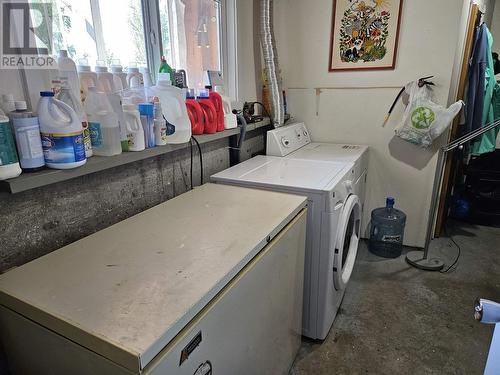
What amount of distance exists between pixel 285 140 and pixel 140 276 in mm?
1659

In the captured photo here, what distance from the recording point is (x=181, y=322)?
683mm

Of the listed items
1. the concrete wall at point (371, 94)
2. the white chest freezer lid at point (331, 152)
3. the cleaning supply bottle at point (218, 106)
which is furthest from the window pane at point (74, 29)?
the concrete wall at point (371, 94)

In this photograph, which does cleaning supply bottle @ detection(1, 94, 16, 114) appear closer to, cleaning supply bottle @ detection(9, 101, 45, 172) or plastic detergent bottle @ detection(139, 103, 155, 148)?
cleaning supply bottle @ detection(9, 101, 45, 172)

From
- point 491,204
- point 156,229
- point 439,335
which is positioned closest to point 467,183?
point 491,204

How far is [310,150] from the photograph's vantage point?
2.43m

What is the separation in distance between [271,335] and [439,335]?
1162mm

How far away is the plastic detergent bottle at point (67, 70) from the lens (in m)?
1.08

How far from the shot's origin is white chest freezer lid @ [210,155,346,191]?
5.08 feet

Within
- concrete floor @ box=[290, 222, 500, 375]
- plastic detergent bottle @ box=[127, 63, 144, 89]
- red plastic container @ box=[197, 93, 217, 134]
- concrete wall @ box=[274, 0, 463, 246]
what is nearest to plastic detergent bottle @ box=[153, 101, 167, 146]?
plastic detergent bottle @ box=[127, 63, 144, 89]

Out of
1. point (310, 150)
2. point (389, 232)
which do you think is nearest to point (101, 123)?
point (310, 150)

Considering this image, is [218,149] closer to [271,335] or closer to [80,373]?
[271,335]

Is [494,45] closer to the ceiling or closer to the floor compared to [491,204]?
closer to the ceiling

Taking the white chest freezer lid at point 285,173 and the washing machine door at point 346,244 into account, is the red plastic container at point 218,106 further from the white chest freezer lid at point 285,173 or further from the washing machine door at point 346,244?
the washing machine door at point 346,244

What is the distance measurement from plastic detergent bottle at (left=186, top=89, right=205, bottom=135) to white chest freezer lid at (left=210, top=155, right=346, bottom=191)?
0.87 feet
